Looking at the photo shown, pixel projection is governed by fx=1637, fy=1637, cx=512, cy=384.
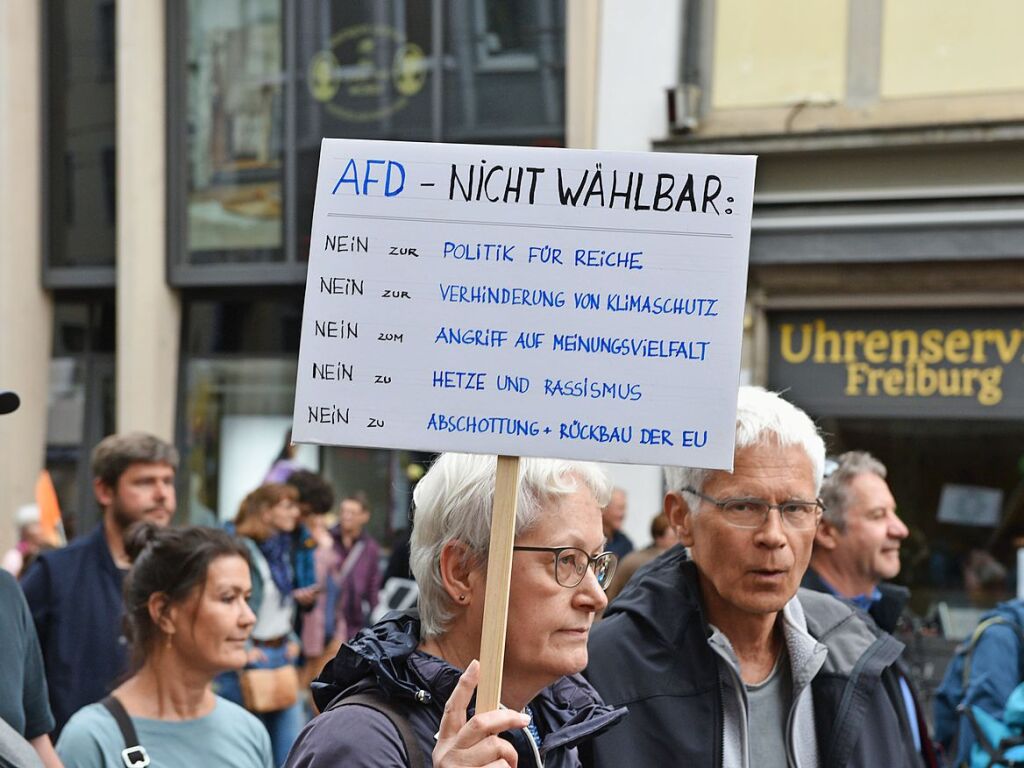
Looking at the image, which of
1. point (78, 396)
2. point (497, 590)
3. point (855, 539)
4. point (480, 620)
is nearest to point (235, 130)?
point (78, 396)

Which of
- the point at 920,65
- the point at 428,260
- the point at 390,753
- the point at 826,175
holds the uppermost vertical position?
the point at 920,65

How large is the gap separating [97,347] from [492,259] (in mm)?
12605

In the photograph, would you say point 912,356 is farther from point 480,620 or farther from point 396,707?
Answer: point 396,707

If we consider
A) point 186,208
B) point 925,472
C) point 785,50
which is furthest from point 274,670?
point 186,208

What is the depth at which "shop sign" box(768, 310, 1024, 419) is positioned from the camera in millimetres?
10922

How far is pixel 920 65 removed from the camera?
11.2 m

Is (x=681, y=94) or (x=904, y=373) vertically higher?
(x=681, y=94)

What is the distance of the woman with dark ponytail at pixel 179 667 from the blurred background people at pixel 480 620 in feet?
4.69

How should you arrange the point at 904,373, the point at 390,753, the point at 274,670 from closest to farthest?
the point at 390,753 → the point at 274,670 → the point at 904,373

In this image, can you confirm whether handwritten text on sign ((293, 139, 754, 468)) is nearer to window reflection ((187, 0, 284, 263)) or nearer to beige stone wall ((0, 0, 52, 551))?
window reflection ((187, 0, 284, 263))

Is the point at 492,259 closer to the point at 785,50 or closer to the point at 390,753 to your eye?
the point at 390,753

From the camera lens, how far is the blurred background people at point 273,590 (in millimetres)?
7641

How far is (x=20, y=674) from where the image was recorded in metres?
4.28

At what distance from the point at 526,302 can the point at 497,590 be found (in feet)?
1.60
